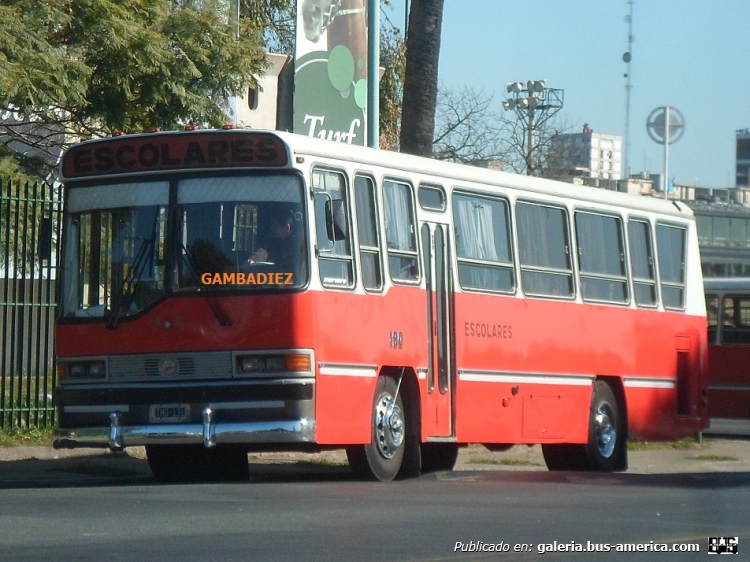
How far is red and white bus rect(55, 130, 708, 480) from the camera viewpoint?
39.5 feet

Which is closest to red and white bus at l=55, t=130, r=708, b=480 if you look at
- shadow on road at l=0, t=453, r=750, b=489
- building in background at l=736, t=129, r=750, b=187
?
shadow on road at l=0, t=453, r=750, b=489

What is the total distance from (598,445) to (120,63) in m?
7.59

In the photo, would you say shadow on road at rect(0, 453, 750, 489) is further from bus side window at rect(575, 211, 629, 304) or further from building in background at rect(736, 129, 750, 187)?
building in background at rect(736, 129, 750, 187)

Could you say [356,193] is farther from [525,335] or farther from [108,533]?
[108,533]

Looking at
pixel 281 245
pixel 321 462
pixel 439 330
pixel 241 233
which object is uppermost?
pixel 241 233

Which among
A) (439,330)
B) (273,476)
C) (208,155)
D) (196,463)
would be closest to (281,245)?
(208,155)

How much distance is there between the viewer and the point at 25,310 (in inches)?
625

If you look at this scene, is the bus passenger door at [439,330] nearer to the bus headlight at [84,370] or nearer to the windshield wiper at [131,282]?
the windshield wiper at [131,282]

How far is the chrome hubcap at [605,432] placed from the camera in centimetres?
1650

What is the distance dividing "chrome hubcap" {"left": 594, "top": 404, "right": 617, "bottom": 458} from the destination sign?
5.86 meters

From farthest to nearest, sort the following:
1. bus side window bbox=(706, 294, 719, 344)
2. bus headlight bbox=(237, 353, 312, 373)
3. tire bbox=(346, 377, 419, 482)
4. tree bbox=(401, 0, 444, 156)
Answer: bus side window bbox=(706, 294, 719, 344), tree bbox=(401, 0, 444, 156), tire bbox=(346, 377, 419, 482), bus headlight bbox=(237, 353, 312, 373)

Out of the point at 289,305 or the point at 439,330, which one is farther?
the point at 439,330

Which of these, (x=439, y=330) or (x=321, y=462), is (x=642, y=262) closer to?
(x=321, y=462)

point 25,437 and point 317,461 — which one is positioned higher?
point 25,437
